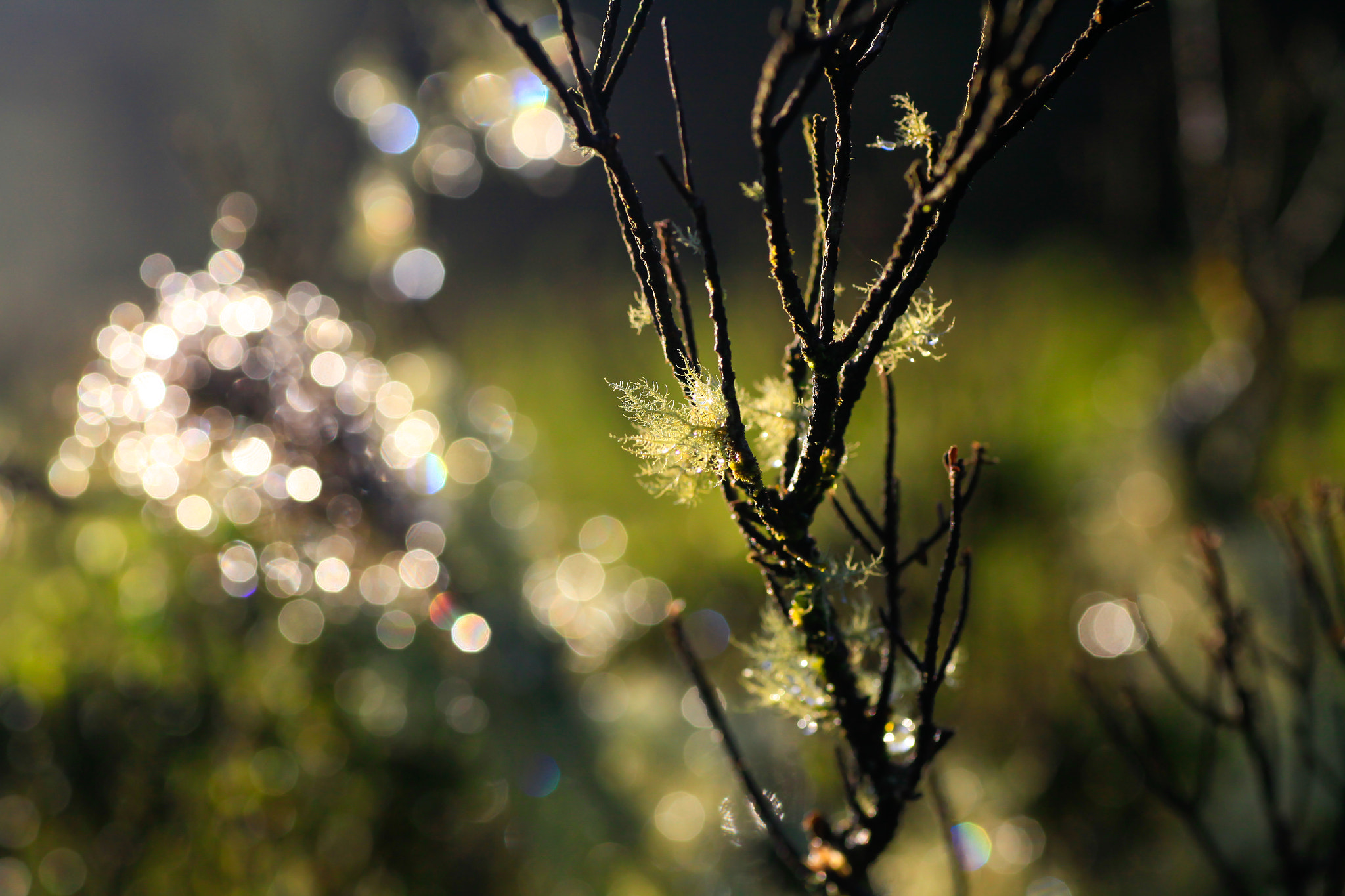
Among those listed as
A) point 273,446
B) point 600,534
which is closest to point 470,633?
point 273,446

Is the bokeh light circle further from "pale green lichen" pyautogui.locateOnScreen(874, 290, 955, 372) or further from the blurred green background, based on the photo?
"pale green lichen" pyautogui.locateOnScreen(874, 290, 955, 372)

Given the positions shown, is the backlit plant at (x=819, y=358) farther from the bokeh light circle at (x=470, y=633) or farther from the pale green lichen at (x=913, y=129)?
the bokeh light circle at (x=470, y=633)

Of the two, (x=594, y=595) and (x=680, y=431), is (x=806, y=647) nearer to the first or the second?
(x=680, y=431)

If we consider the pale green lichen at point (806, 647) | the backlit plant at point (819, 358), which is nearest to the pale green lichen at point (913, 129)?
the backlit plant at point (819, 358)

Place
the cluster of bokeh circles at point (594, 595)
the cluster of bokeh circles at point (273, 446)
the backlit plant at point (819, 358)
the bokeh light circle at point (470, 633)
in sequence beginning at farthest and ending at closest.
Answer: the cluster of bokeh circles at point (594, 595) < the bokeh light circle at point (470, 633) < the cluster of bokeh circles at point (273, 446) < the backlit plant at point (819, 358)

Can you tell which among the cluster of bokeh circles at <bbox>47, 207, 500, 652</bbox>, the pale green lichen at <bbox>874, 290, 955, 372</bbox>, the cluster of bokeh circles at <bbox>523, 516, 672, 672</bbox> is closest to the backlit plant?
the pale green lichen at <bbox>874, 290, 955, 372</bbox>

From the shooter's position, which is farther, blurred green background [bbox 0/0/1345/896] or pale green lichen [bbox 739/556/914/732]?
blurred green background [bbox 0/0/1345/896]
